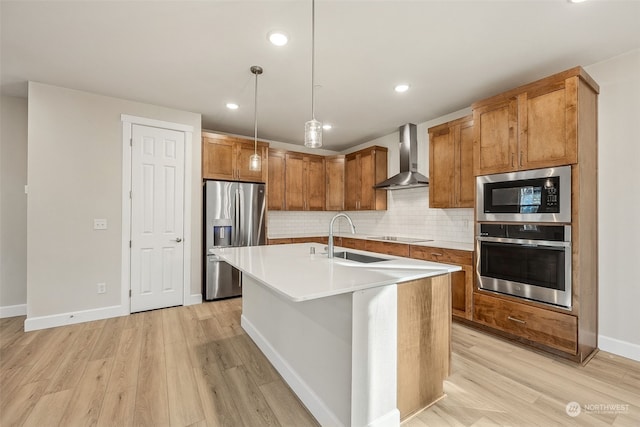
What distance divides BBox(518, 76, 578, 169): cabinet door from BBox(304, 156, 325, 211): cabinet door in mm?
3304

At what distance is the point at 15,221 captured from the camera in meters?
3.38

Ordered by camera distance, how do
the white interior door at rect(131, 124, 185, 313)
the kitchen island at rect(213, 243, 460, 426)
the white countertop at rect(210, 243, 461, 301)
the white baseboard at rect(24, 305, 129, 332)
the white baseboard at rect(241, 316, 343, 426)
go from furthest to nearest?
the white interior door at rect(131, 124, 185, 313) < the white baseboard at rect(24, 305, 129, 332) < the white baseboard at rect(241, 316, 343, 426) < the kitchen island at rect(213, 243, 460, 426) < the white countertop at rect(210, 243, 461, 301)

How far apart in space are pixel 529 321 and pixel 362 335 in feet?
6.54

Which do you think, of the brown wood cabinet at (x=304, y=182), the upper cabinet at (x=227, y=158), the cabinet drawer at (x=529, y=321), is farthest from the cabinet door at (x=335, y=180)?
the cabinet drawer at (x=529, y=321)

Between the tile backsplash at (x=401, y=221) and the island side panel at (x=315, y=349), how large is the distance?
8.82 ft

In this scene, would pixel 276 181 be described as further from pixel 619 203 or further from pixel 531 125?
pixel 619 203

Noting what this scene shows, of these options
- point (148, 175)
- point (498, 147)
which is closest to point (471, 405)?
point (498, 147)

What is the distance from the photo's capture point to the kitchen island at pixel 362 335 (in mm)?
1453

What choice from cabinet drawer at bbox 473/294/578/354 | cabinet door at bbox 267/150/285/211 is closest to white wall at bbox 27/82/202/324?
cabinet door at bbox 267/150/285/211

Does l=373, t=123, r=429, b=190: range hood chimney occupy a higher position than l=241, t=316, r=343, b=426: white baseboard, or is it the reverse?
l=373, t=123, r=429, b=190: range hood chimney

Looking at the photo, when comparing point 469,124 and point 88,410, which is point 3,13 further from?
point 469,124

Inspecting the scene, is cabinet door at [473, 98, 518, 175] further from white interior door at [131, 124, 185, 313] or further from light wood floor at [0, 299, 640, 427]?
white interior door at [131, 124, 185, 313]

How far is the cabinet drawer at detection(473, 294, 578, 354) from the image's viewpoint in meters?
2.28

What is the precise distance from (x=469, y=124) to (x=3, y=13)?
420 cm
